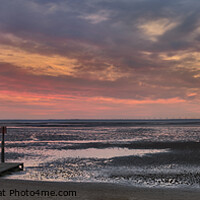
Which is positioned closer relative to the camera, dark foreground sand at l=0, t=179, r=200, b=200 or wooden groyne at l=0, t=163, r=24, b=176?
dark foreground sand at l=0, t=179, r=200, b=200

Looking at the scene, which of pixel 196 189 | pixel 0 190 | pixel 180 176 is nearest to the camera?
pixel 0 190

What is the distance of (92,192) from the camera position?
12758 mm

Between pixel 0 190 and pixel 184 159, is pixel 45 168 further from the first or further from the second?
pixel 184 159

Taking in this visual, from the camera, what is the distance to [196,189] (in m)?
14.2

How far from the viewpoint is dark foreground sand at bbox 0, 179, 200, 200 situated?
38.5ft

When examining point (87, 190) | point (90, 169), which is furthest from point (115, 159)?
point (87, 190)

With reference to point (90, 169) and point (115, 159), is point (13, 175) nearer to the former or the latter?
point (90, 169)

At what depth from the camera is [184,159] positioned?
25.0 meters

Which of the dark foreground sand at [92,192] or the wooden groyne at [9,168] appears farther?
the wooden groyne at [9,168]

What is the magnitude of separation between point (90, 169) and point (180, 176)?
21.3ft

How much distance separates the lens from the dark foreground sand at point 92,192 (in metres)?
11.7

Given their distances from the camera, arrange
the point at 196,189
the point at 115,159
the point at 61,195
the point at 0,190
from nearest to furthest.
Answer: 1. the point at 61,195
2. the point at 0,190
3. the point at 196,189
4. the point at 115,159

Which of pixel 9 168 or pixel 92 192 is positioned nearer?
pixel 92 192

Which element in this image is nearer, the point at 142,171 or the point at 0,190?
the point at 0,190
